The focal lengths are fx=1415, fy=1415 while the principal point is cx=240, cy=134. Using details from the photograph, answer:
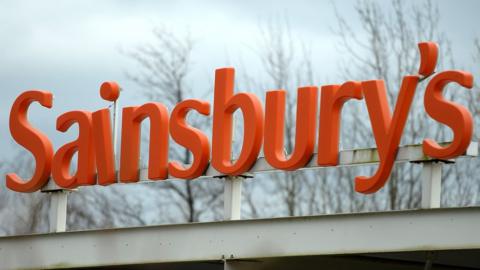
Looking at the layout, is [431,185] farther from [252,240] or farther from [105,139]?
[105,139]

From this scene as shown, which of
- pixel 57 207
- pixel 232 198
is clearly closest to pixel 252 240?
pixel 232 198

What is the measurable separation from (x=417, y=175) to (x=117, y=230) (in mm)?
24235

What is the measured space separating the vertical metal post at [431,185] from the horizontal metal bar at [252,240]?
12.9 inches

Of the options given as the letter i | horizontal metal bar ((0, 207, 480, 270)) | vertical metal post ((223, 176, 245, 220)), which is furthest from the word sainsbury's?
horizontal metal bar ((0, 207, 480, 270))

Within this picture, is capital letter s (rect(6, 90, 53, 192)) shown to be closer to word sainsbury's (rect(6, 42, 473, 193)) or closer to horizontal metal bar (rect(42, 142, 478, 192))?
word sainsbury's (rect(6, 42, 473, 193))

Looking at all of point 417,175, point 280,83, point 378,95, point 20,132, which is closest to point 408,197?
point 417,175

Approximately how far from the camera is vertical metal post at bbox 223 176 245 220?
18781mm

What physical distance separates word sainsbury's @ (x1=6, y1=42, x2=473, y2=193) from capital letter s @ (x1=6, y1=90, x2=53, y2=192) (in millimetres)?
15

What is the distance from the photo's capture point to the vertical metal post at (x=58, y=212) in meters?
20.9

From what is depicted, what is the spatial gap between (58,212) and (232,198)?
3.39 meters

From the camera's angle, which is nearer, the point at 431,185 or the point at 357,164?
the point at 431,185

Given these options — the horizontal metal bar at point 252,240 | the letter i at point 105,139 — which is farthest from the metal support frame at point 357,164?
the letter i at point 105,139

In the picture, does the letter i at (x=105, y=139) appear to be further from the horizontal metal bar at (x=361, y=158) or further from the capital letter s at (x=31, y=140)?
the horizontal metal bar at (x=361, y=158)

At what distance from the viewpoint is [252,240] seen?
1814 cm
